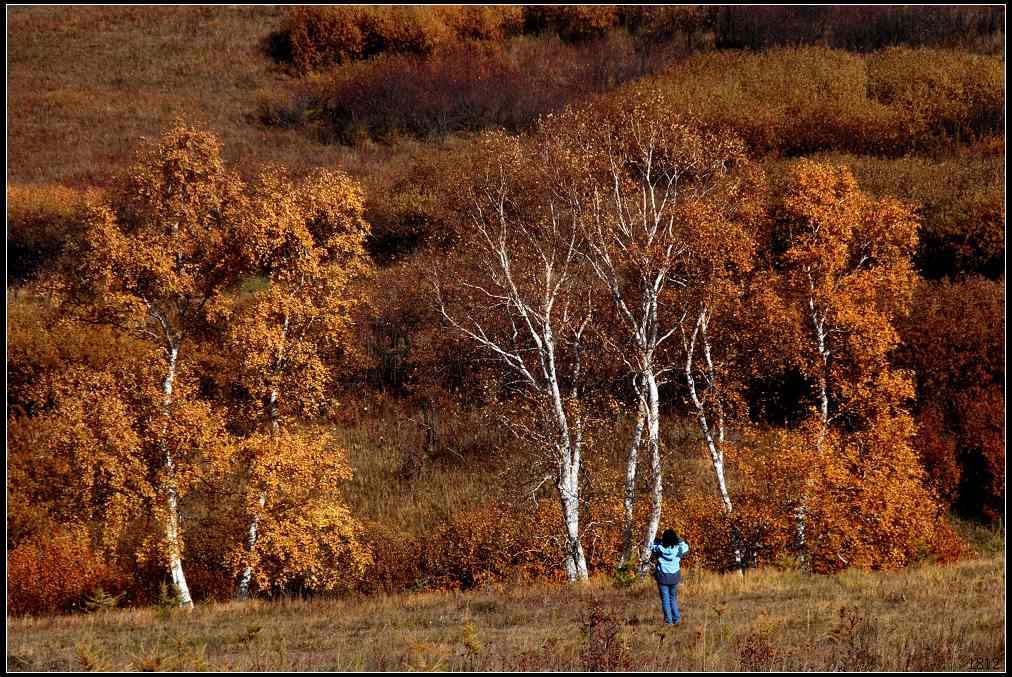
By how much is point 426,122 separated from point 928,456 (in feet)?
164

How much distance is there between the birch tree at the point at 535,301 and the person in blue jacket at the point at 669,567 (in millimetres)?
9262

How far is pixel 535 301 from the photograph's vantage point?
34.3 m

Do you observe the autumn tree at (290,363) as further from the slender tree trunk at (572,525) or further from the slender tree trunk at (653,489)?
the slender tree trunk at (653,489)

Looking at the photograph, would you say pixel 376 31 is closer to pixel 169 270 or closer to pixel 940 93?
pixel 940 93

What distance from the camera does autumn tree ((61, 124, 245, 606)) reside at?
79.6ft

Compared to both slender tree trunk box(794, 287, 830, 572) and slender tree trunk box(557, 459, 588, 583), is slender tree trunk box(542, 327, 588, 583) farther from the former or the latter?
slender tree trunk box(794, 287, 830, 572)

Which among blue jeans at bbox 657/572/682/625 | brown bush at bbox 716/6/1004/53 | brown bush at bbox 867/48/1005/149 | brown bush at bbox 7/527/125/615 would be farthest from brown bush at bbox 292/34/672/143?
blue jeans at bbox 657/572/682/625

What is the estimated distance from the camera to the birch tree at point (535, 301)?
2766 centimetres

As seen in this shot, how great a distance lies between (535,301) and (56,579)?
705 inches

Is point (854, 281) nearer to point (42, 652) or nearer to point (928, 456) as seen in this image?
point (928, 456)

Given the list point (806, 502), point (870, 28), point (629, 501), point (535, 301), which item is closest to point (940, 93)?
point (870, 28)

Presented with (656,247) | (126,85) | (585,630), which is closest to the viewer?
(585,630)

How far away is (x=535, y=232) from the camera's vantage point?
39031 mm

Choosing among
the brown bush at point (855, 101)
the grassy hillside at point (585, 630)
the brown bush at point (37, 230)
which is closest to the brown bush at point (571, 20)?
the brown bush at point (855, 101)
